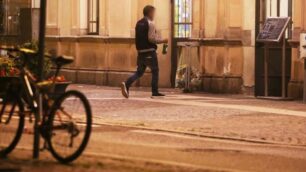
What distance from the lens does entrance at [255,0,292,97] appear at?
59.8ft

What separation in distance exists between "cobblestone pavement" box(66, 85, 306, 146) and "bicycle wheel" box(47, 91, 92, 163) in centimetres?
356

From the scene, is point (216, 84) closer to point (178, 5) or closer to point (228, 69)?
point (228, 69)

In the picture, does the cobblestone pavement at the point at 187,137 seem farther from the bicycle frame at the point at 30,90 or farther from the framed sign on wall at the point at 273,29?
the framed sign on wall at the point at 273,29

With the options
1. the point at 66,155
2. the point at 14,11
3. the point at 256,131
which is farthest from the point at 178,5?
the point at 66,155

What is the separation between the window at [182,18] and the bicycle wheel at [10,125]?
39.1 ft

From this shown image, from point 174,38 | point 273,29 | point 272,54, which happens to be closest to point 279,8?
point 272,54

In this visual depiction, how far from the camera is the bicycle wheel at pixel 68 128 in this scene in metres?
8.12

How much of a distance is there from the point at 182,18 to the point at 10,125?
482 inches

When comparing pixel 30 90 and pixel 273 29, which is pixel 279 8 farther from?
pixel 30 90

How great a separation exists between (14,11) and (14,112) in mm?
16862

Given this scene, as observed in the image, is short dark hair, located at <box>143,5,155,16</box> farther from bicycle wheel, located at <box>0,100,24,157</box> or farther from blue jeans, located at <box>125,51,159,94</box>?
bicycle wheel, located at <box>0,100,24,157</box>

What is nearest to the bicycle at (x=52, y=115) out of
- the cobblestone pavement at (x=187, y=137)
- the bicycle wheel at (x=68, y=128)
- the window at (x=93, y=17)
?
the bicycle wheel at (x=68, y=128)

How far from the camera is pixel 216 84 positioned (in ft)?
62.8

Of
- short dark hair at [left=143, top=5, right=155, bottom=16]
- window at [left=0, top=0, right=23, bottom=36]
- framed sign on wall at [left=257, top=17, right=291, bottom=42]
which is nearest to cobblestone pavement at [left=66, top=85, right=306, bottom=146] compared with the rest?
framed sign on wall at [left=257, top=17, right=291, bottom=42]
